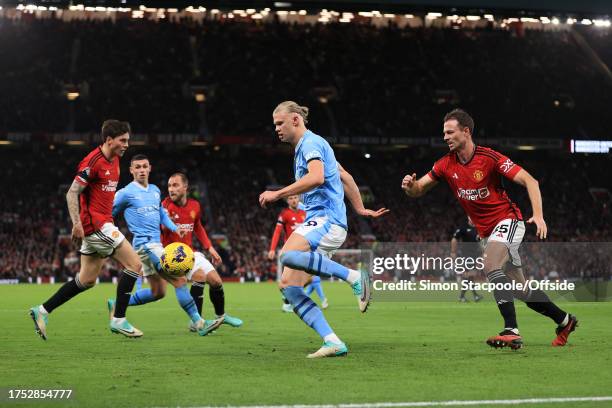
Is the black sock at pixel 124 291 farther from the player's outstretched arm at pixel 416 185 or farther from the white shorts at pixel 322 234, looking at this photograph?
the player's outstretched arm at pixel 416 185

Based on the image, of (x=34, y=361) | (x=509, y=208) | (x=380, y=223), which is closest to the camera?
(x=34, y=361)

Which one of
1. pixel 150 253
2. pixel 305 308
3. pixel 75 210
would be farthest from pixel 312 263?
pixel 150 253

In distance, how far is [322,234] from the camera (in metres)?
7.46

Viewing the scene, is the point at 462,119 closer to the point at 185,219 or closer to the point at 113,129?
the point at 113,129

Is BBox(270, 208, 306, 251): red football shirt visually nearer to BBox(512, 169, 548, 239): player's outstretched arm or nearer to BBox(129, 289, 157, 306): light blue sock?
BBox(129, 289, 157, 306): light blue sock

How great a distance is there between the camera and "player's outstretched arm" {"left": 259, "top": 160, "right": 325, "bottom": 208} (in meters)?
6.88

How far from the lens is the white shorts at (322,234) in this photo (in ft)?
24.4

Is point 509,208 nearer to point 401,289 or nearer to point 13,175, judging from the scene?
point 401,289

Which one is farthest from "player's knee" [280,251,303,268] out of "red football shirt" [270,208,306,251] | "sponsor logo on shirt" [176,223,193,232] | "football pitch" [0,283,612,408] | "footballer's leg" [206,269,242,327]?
"red football shirt" [270,208,306,251]

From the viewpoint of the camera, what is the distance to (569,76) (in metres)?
48.9

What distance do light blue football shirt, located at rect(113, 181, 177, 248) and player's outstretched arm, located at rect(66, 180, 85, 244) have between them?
120 cm

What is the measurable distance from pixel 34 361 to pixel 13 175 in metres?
39.6

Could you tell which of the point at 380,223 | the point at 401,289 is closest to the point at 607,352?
the point at 401,289

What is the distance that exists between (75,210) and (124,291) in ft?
4.99
